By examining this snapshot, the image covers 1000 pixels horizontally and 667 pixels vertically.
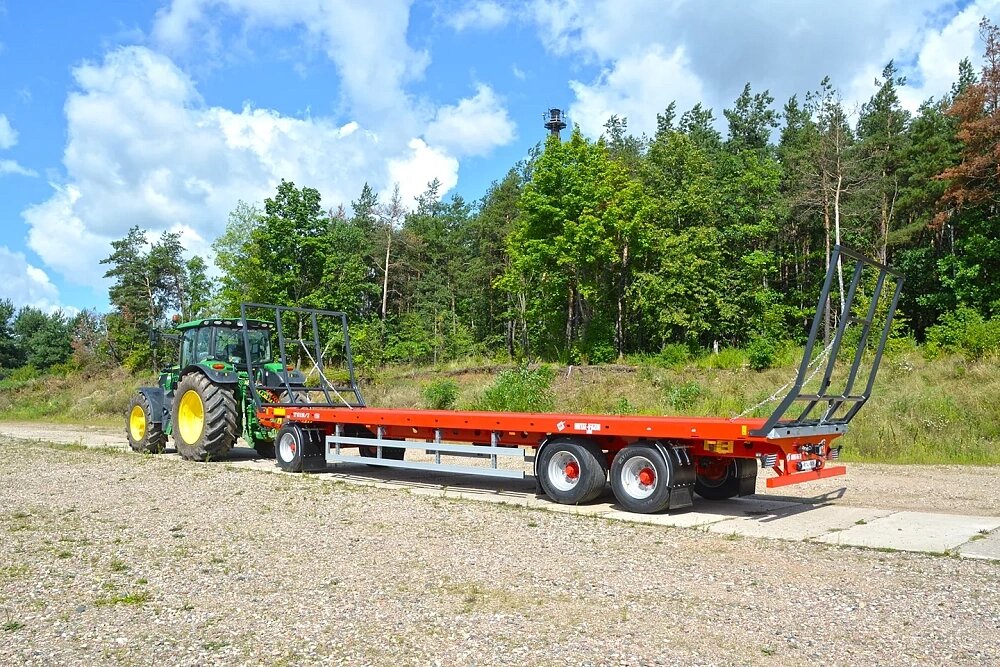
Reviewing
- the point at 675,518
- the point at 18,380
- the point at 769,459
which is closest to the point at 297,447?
the point at 675,518

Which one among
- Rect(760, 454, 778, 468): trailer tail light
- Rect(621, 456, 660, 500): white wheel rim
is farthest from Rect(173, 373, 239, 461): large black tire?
Rect(760, 454, 778, 468): trailer tail light

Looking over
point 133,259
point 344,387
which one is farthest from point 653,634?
point 133,259

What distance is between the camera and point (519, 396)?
2277 cm

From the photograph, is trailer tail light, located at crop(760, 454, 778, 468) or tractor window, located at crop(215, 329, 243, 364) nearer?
trailer tail light, located at crop(760, 454, 778, 468)

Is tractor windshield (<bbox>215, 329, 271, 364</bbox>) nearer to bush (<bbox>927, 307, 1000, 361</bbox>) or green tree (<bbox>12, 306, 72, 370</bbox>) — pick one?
bush (<bbox>927, 307, 1000, 361</bbox>)

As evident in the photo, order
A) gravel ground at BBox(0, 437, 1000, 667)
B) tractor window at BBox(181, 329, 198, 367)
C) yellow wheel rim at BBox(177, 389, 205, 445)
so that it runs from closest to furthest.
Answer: gravel ground at BBox(0, 437, 1000, 667)
yellow wheel rim at BBox(177, 389, 205, 445)
tractor window at BBox(181, 329, 198, 367)

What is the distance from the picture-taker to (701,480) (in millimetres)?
10117

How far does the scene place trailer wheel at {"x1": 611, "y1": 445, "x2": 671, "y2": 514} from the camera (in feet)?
28.7

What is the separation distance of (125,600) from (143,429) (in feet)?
39.8

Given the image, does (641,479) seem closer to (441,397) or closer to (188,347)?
(188,347)

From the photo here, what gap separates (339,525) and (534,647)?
429 centimetres

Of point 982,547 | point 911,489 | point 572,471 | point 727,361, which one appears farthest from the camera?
point 727,361

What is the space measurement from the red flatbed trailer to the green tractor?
3345 millimetres

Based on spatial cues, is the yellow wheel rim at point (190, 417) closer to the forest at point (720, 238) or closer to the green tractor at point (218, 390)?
the green tractor at point (218, 390)
